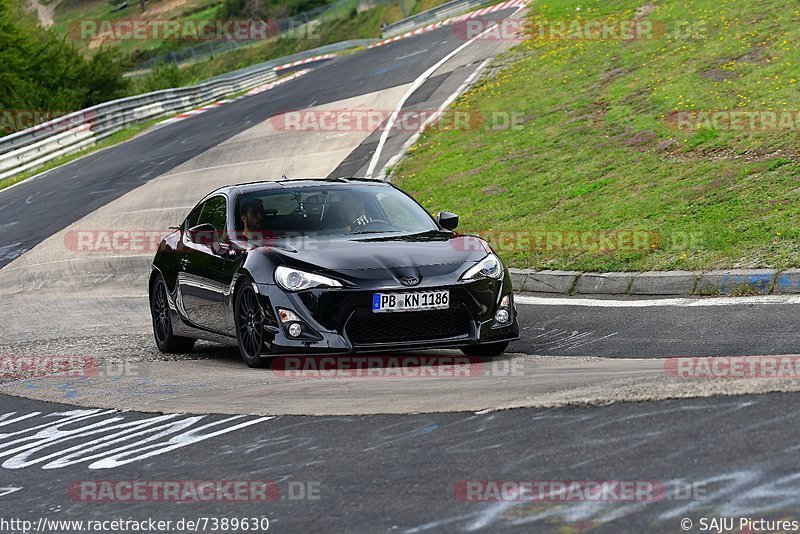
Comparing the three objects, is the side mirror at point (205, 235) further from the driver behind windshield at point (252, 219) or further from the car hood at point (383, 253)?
the car hood at point (383, 253)

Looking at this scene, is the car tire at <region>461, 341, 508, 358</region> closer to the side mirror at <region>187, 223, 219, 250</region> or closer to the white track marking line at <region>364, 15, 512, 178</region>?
the side mirror at <region>187, 223, 219, 250</region>

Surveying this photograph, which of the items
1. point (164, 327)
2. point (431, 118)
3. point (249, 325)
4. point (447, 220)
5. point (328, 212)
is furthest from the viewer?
point (431, 118)

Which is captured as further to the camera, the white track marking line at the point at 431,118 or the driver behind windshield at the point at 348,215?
the white track marking line at the point at 431,118

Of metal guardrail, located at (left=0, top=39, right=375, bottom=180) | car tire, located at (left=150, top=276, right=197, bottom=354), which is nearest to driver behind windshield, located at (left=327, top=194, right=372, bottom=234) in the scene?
car tire, located at (left=150, top=276, right=197, bottom=354)

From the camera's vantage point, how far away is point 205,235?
10.7 metres

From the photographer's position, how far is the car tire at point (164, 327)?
11281mm

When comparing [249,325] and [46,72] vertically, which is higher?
[46,72]

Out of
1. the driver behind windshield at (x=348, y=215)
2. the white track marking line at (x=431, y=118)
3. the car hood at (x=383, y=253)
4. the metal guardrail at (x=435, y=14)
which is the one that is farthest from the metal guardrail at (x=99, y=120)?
the car hood at (x=383, y=253)

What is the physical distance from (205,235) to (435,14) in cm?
4605

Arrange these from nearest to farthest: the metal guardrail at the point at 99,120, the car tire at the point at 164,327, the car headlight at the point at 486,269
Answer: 1. the car headlight at the point at 486,269
2. the car tire at the point at 164,327
3. the metal guardrail at the point at 99,120

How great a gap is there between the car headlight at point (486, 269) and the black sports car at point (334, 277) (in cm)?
1

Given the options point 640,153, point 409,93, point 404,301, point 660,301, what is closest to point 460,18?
point 409,93

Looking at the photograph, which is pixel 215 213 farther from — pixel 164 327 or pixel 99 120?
pixel 99 120

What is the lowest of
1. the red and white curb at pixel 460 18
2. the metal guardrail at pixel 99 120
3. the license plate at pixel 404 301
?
the license plate at pixel 404 301
